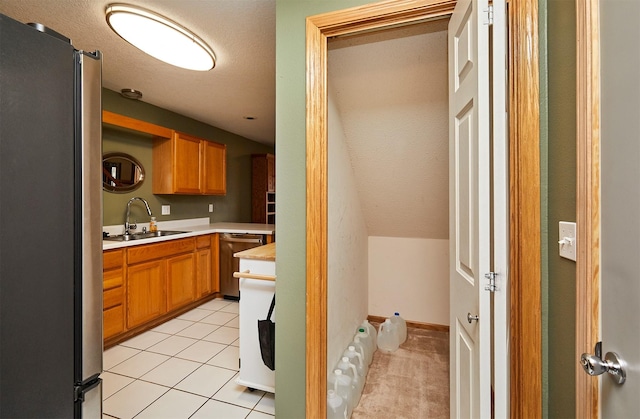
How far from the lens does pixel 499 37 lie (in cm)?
89

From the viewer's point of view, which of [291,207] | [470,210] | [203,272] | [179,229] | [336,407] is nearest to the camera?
[470,210]

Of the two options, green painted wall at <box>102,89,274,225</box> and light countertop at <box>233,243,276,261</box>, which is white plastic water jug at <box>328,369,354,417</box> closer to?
light countertop at <box>233,243,276,261</box>

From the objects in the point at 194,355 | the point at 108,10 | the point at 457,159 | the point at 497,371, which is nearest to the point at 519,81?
the point at 457,159

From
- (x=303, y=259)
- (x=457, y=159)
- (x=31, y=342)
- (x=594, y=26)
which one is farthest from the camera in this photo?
(x=303, y=259)

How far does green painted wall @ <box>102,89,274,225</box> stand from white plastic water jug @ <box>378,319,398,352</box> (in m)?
2.96

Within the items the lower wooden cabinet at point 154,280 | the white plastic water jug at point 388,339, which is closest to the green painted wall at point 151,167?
the lower wooden cabinet at point 154,280

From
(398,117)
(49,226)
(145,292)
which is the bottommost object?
(145,292)

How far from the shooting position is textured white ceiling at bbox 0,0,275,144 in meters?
1.73

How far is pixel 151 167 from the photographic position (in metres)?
3.57

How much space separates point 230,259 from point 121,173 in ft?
5.09

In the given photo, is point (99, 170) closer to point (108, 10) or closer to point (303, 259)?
point (303, 259)

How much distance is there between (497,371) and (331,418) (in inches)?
43.3

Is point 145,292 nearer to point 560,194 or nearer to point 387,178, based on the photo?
point 387,178

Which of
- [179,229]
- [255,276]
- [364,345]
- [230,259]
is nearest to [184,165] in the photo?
[179,229]
